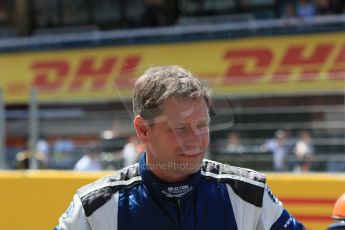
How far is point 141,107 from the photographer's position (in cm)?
193

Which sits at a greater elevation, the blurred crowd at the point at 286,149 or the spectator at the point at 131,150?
the spectator at the point at 131,150

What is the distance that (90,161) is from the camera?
839cm

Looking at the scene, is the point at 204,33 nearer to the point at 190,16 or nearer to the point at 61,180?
the point at 190,16

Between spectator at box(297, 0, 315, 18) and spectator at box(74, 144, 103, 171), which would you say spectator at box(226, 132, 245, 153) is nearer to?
spectator at box(74, 144, 103, 171)

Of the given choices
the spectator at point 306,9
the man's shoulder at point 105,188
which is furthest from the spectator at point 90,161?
the spectator at point 306,9

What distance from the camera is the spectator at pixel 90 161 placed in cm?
809

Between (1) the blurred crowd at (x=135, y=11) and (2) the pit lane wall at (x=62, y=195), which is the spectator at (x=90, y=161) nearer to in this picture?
(2) the pit lane wall at (x=62, y=195)

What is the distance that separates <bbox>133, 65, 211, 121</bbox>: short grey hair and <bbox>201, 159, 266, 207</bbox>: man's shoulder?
235 mm

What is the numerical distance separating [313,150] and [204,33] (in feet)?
27.7

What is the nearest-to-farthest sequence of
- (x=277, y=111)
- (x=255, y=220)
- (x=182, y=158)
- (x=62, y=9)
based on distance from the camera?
(x=182, y=158) < (x=255, y=220) < (x=277, y=111) < (x=62, y=9)

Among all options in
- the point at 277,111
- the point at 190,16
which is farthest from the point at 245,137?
the point at 190,16

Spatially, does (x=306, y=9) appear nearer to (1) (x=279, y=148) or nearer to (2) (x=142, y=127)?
(1) (x=279, y=148)

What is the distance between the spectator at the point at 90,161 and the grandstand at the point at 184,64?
27 cm

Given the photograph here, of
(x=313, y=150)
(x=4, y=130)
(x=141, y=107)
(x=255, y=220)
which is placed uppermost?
(x=141, y=107)
